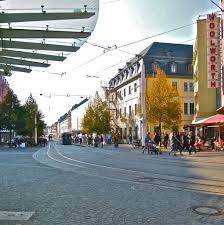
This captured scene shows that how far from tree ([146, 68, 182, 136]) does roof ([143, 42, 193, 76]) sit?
60.2 feet

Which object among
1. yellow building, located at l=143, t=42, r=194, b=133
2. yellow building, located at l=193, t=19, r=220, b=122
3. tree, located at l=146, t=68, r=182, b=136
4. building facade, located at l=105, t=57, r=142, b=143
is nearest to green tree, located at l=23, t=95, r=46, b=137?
building facade, located at l=105, t=57, r=142, b=143

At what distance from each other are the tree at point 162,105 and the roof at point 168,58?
18345 mm

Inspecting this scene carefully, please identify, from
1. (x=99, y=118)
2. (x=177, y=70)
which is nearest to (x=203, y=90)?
(x=177, y=70)

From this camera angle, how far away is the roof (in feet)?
Result: 220

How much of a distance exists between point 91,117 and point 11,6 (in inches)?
2806

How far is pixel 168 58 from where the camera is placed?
69938mm

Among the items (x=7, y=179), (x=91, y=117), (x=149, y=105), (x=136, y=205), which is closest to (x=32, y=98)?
(x=91, y=117)

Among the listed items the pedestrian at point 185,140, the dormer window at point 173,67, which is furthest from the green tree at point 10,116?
the pedestrian at point 185,140

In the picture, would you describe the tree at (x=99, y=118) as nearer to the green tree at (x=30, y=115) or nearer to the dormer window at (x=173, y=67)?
the green tree at (x=30, y=115)

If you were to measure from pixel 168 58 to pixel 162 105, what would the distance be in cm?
2448

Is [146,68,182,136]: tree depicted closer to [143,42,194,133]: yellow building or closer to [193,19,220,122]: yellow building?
[193,19,220,122]: yellow building

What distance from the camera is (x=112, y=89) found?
85.8 m

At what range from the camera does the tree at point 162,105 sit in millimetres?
47312

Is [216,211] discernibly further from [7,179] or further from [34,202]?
[7,179]
